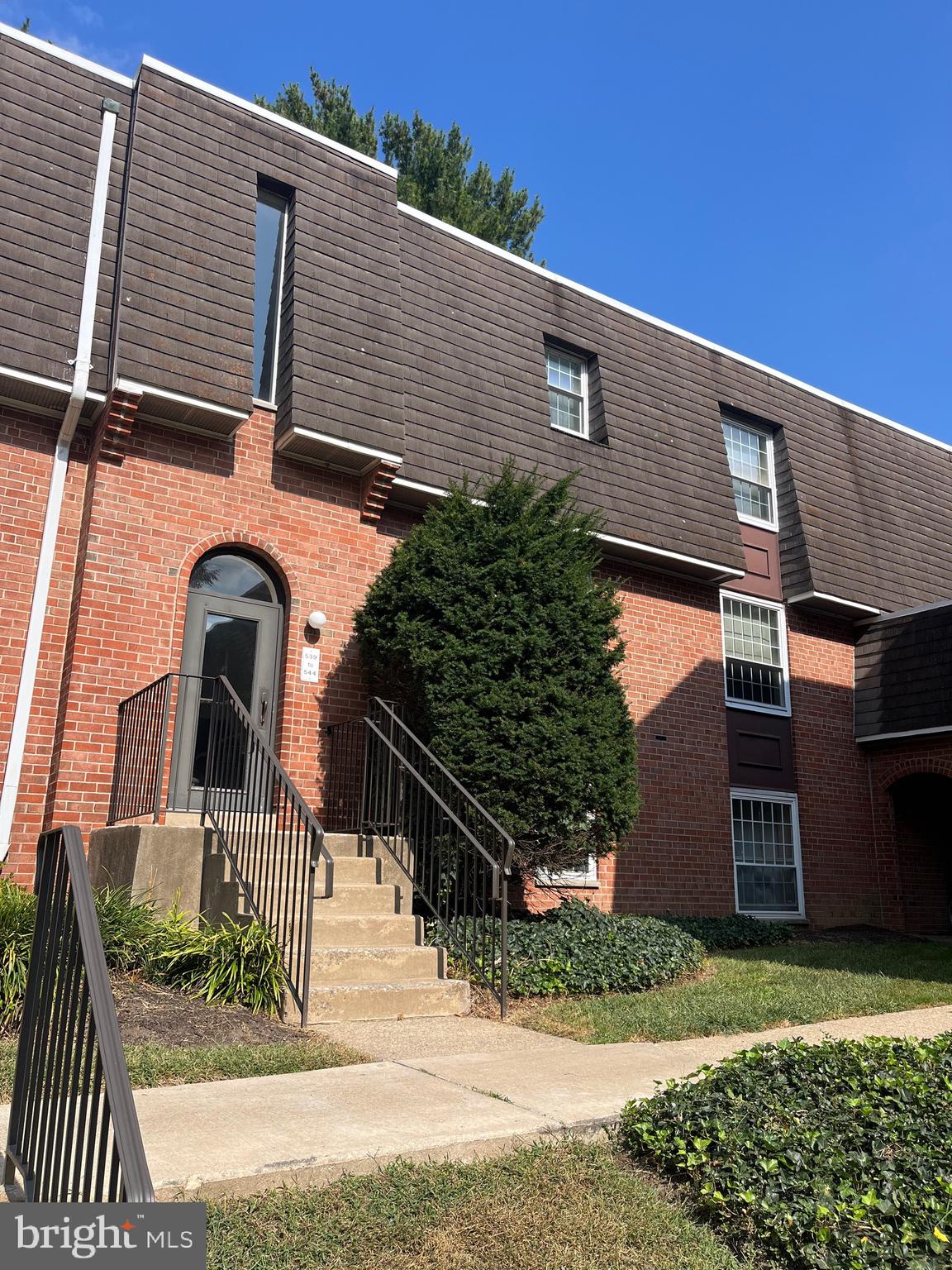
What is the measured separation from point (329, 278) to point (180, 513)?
3.23m

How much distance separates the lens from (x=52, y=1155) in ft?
9.80

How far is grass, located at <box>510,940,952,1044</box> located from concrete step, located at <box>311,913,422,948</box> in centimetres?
99

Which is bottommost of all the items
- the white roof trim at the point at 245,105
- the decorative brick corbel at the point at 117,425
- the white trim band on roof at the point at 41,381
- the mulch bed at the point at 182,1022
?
the mulch bed at the point at 182,1022

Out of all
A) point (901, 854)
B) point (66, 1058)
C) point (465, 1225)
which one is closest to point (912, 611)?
point (901, 854)

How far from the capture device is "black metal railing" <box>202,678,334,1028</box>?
6611mm

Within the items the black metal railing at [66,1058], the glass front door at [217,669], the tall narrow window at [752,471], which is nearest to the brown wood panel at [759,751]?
the tall narrow window at [752,471]

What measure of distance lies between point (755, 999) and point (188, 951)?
4.14m

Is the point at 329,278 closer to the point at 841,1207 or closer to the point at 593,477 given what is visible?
the point at 593,477

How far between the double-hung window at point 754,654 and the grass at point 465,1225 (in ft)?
36.0

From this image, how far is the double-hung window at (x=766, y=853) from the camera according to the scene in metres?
13.5

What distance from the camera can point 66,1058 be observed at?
3029 millimetres

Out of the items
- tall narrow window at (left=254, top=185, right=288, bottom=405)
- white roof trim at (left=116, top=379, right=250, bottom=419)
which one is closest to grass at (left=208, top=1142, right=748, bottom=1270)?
white roof trim at (left=116, top=379, right=250, bottom=419)

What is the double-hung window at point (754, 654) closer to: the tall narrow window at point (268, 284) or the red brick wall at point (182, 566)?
the red brick wall at point (182, 566)

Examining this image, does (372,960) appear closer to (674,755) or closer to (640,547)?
(674,755)
